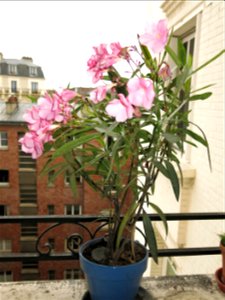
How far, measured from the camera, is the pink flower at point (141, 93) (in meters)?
0.58

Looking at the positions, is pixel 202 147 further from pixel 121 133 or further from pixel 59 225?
pixel 121 133

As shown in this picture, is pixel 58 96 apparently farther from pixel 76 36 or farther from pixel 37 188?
pixel 37 188

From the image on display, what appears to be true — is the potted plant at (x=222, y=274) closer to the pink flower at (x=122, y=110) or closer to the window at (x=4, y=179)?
the pink flower at (x=122, y=110)

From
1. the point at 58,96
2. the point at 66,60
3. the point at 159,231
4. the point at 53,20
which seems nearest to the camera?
the point at 58,96

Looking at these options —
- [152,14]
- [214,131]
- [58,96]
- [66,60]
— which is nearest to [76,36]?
[66,60]

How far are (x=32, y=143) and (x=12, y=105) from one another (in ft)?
2.36

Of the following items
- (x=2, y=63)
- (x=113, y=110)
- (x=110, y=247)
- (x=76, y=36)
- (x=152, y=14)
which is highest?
(x=152, y=14)

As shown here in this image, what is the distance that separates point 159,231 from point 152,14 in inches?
104

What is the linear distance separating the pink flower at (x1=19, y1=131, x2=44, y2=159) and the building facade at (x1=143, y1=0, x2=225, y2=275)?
1.44 meters

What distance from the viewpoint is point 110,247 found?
0.85 m

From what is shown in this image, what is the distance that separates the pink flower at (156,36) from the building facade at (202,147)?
52.5 inches

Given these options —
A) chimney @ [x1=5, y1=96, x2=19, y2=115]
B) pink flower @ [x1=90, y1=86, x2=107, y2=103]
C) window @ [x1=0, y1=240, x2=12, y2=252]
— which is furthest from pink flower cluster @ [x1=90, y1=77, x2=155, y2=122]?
window @ [x1=0, y1=240, x2=12, y2=252]

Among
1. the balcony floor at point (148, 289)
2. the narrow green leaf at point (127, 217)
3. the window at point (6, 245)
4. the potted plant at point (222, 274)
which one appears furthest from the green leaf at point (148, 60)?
the window at point (6, 245)

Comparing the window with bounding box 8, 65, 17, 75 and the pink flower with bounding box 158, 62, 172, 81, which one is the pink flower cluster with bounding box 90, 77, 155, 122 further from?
the window with bounding box 8, 65, 17, 75
